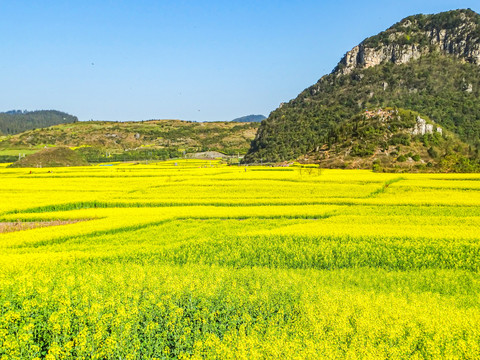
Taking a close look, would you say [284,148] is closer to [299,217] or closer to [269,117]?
[269,117]

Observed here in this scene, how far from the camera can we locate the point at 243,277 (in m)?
13.4

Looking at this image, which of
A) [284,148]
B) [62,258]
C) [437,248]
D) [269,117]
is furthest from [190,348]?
[269,117]

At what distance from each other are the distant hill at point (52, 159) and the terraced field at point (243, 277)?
66.7 meters

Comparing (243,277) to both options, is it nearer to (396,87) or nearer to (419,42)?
(396,87)

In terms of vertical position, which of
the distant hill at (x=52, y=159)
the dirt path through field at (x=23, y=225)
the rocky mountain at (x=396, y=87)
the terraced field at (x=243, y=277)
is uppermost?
the rocky mountain at (x=396, y=87)

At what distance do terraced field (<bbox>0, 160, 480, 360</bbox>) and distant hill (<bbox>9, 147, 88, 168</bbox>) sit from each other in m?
66.7

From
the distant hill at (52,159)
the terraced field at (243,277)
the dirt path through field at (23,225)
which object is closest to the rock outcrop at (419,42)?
the terraced field at (243,277)

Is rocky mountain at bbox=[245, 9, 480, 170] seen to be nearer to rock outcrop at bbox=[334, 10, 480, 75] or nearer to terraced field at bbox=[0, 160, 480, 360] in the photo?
rock outcrop at bbox=[334, 10, 480, 75]

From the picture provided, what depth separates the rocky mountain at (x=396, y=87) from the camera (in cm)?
9144

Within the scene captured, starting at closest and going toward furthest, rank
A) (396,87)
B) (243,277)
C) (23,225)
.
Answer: (243,277)
(23,225)
(396,87)

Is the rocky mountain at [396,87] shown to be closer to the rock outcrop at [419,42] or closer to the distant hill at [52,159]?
the rock outcrop at [419,42]

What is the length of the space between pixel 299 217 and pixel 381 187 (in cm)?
1839

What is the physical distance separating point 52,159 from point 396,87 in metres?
105

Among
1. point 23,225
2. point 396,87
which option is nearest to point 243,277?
point 23,225
